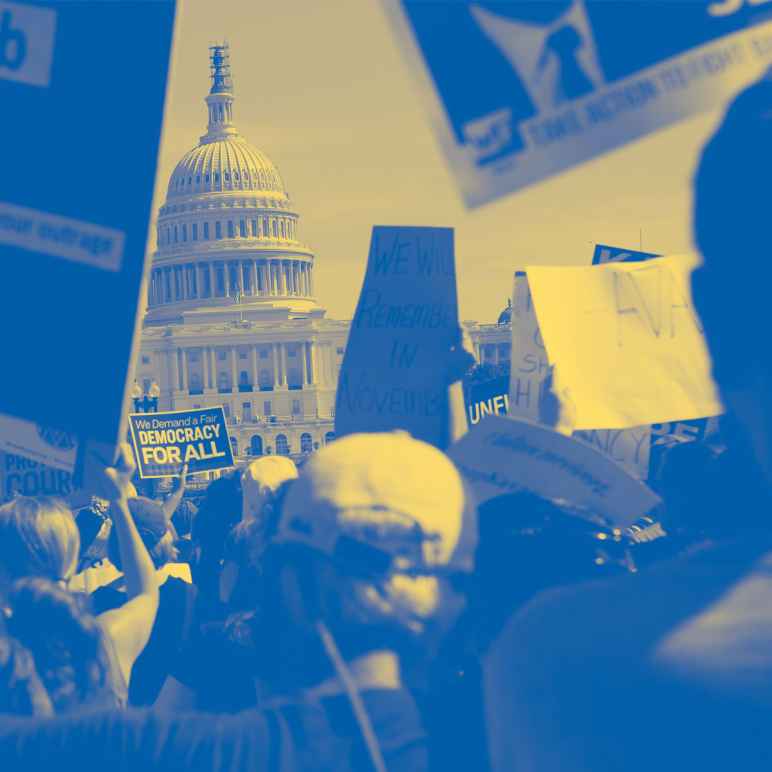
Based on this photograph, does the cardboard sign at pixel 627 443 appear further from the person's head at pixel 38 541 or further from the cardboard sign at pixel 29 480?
the person's head at pixel 38 541

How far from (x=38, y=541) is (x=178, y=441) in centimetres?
692

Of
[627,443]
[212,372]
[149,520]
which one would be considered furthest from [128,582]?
[212,372]

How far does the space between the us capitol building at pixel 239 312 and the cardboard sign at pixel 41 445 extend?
69.4 m

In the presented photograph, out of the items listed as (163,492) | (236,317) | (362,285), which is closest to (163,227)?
(236,317)

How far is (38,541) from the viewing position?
2553mm

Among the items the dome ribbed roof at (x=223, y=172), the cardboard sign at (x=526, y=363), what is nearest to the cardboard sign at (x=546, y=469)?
the cardboard sign at (x=526, y=363)

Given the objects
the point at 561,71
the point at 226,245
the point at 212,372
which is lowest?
the point at 561,71

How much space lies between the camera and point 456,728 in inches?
52.9

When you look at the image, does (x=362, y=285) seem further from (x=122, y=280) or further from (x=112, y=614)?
(x=122, y=280)

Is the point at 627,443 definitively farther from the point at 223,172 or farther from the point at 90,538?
the point at 223,172

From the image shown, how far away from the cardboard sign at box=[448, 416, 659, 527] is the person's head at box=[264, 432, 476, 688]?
49 cm

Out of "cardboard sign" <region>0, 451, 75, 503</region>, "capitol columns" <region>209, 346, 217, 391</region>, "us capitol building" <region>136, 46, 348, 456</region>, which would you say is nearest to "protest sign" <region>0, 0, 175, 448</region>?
"cardboard sign" <region>0, 451, 75, 503</region>

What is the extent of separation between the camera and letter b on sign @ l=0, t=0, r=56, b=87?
1.81m

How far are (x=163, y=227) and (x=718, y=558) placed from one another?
77.2 m
